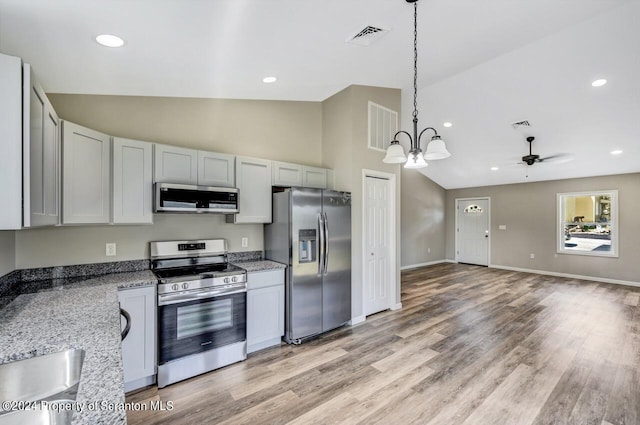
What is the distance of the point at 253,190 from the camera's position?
338cm

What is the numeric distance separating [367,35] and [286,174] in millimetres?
1777

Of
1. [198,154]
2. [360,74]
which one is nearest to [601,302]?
[360,74]

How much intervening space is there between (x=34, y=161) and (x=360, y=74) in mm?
3049

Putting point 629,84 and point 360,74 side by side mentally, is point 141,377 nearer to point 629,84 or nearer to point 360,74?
point 360,74

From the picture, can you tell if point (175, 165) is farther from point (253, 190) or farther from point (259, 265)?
point (259, 265)

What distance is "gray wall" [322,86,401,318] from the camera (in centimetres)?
388

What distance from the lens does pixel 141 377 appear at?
240 centimetres

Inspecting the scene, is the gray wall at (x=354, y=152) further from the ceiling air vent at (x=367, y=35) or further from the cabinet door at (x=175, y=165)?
the cabinet door at (x=175, y=165)

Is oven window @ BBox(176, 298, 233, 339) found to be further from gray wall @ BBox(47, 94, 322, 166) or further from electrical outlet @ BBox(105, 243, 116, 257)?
gray wall @ BBox(47, 94, 322, 166)

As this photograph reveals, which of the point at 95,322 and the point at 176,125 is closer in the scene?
the point at 95,322

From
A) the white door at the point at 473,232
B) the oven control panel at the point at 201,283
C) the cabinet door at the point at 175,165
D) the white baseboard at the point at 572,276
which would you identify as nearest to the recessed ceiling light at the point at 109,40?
the cabinet door at the point at 175,165

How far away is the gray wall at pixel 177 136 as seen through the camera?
102 inches

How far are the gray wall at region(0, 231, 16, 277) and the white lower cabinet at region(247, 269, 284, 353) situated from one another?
1808 millimetres

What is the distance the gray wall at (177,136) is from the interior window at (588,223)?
6742 mm
